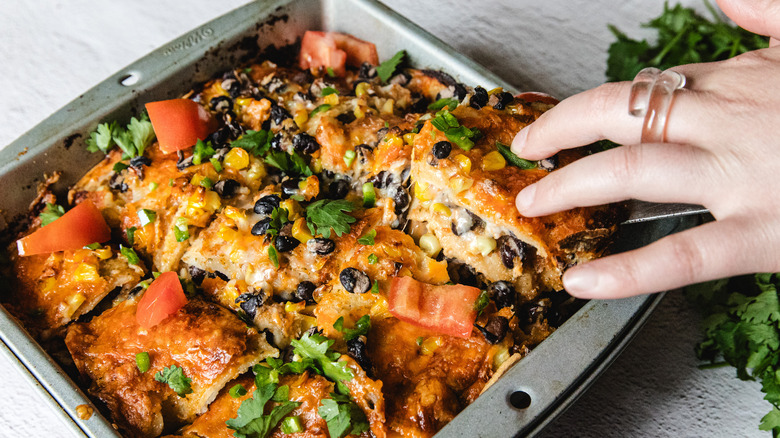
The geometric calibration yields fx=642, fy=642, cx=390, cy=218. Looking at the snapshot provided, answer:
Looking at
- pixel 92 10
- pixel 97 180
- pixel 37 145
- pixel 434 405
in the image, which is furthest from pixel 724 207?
pixel 92 10

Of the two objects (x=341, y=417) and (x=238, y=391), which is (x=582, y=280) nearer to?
(x=341, y=417)

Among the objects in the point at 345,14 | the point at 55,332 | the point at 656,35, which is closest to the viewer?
the point at 55,332

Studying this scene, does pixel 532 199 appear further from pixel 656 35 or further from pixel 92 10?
pixel 92 10

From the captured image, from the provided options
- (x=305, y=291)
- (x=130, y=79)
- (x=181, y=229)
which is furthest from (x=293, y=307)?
(x=130, y=79)

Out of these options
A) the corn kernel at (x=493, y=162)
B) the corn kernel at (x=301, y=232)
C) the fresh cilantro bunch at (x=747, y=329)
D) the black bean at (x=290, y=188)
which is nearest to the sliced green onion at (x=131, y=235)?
the black bean at (x=290, y=188)

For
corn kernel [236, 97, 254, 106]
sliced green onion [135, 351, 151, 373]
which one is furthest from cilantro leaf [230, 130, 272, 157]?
sliced green onion [135, 351, 151, 373]

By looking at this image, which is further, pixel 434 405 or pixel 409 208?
pixel 409 208
